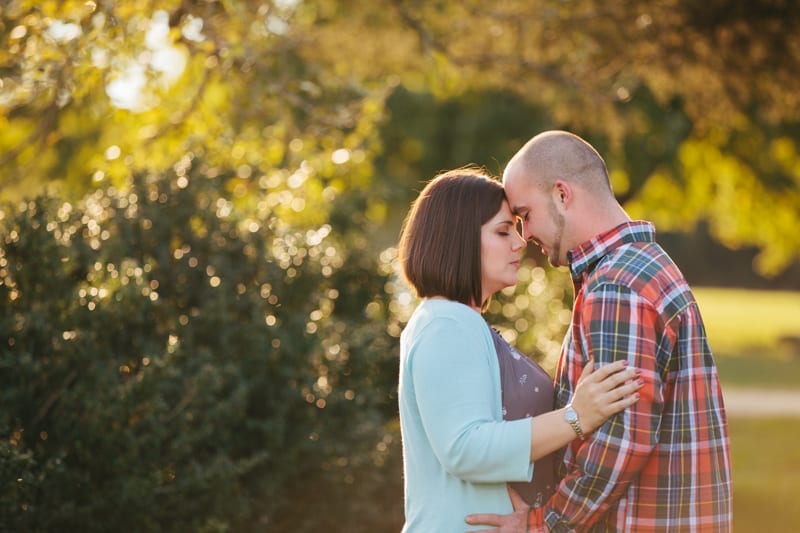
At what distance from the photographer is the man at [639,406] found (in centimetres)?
276

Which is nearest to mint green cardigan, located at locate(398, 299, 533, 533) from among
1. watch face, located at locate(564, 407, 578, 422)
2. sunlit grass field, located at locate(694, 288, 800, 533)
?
watch face, located at locate(564, 407, 578, 422)

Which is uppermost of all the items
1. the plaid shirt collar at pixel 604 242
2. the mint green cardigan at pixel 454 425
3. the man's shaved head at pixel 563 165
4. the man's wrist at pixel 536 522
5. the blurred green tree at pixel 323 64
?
the blurred green tree at pixel 323 64

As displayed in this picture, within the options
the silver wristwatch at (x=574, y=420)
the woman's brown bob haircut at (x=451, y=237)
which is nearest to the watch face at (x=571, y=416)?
the silver wristwatch at (x=574, y=420)

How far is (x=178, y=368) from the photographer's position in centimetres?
480

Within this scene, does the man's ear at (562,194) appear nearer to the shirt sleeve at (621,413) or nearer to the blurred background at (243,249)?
the shirt sleeve at (621,413)

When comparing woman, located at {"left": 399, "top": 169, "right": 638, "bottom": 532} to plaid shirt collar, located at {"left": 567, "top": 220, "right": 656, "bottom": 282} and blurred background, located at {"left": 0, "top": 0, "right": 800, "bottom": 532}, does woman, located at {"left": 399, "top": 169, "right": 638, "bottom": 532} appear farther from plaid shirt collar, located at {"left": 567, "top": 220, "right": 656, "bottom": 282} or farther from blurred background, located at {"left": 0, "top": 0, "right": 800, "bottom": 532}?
blurred background, located at {"left": 0, "top": 0, "right": 800, "bottom": 532}

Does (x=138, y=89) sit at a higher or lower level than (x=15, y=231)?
higher

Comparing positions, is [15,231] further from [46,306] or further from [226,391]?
[226,391]

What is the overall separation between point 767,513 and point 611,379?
304 inches

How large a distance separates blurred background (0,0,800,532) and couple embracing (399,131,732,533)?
6.85ft

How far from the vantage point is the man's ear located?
3062 millimetres

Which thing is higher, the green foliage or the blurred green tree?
the blurred green tree

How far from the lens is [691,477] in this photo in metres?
2.85

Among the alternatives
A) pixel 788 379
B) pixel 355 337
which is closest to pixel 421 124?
pixel 788 379
